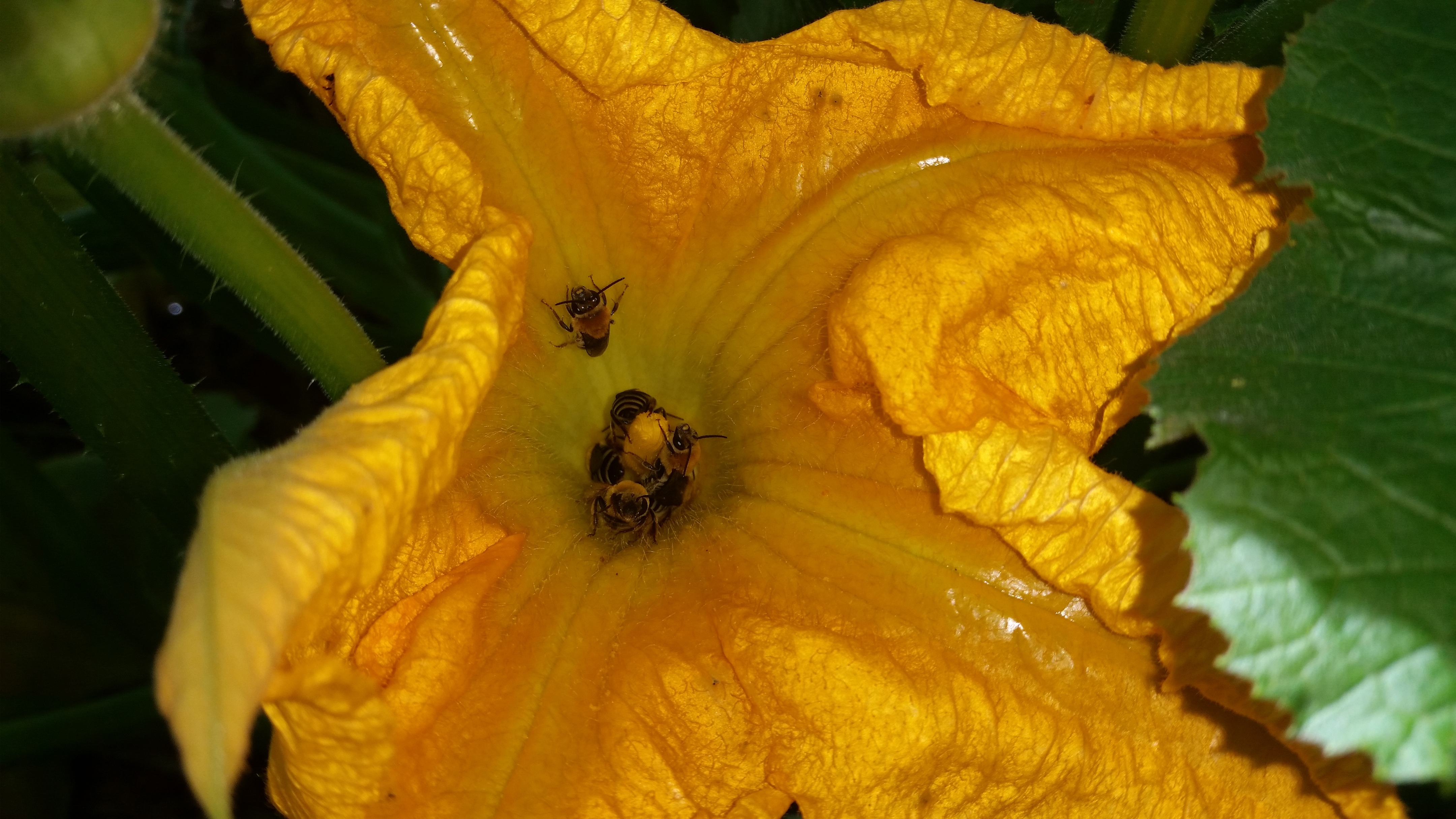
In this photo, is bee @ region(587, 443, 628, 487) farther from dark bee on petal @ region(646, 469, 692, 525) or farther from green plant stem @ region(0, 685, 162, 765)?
green plant stem @ region(0, 685, 162, 765)

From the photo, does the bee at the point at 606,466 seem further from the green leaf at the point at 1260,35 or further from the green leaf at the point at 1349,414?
the green leaf at the point at 1260,35

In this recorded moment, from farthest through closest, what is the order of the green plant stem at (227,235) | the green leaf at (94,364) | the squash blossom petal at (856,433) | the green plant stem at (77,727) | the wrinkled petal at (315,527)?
the green plant stem at (77,727), the green leaf at (94,364), the squash blossom petal at (856,433), the green plant stem at (227,235), the wrinkled petal at (315,527)

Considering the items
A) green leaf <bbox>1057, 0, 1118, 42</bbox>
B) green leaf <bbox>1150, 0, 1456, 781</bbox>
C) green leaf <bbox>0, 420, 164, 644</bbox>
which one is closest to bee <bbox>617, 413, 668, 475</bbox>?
green leaf <bbox>1150, 0, 1456, 781</bbox>


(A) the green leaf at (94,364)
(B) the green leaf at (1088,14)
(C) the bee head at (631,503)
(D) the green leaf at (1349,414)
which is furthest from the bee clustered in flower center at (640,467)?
(B) the green leaf at (1088,14)

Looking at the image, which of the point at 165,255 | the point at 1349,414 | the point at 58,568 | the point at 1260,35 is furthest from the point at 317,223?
the point at 1349,414

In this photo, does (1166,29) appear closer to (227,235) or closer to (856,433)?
(856,433)

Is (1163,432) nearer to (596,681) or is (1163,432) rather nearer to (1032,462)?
(1032,462)
